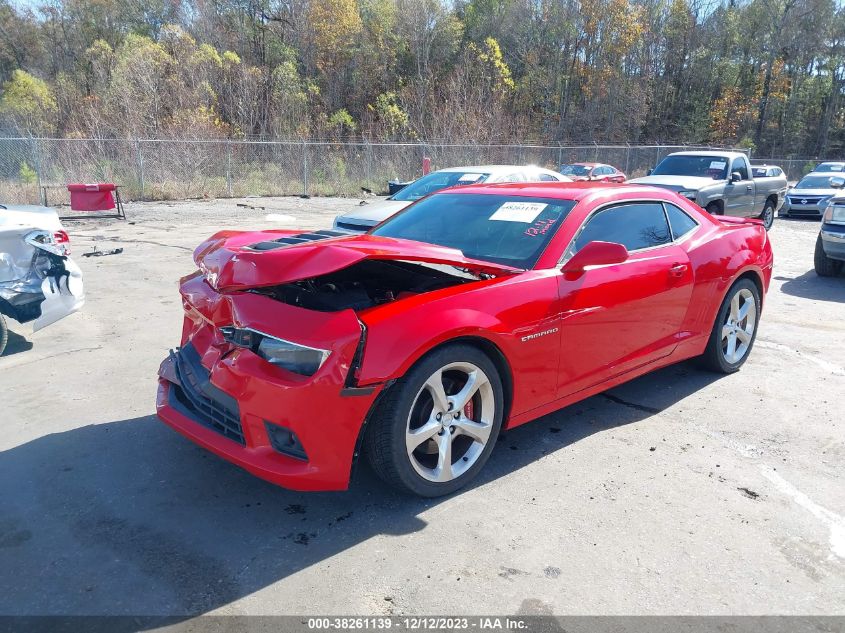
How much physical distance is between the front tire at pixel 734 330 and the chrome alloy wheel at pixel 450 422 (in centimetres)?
259

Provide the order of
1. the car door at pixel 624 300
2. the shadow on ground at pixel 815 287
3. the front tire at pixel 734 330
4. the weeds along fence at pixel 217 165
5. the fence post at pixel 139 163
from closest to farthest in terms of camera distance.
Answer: the car door at pixel 624 300
the front tire at pixel 734 330
the shadow on ground at pixel 815 287
the weeds along fence at pixel 217 165
the fence post at pixel 139 163

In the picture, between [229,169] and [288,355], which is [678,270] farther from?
[229,169]

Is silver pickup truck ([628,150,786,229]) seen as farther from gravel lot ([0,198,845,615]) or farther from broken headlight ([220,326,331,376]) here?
broken headlight ([220,326,331,376])

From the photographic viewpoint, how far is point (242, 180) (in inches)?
871

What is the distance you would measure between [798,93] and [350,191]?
139 feet

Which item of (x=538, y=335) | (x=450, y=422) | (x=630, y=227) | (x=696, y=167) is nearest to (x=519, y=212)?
(x=630, y=227)

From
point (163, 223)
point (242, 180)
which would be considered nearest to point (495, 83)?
point (242, 180)

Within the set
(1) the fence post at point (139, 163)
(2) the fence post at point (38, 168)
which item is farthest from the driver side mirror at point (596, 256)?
(1) the fence post at point (139, 163)

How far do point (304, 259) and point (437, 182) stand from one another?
25.0 feet

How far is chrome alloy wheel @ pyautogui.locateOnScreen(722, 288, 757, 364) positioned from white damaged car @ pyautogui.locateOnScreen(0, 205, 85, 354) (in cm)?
564

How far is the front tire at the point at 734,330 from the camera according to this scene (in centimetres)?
506

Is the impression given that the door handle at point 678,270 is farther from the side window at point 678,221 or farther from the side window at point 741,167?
the side window at point 741,167

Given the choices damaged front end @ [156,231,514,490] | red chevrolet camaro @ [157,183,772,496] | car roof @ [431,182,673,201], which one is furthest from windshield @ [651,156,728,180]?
damaged front end @ [156,231,514,490]

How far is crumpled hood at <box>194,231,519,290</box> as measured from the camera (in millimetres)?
2924
